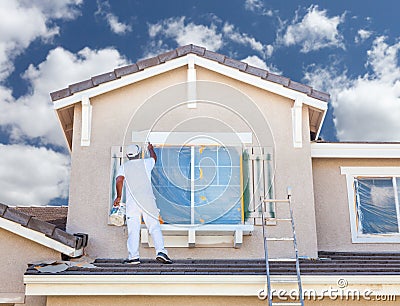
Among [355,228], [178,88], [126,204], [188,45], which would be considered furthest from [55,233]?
[355,228]

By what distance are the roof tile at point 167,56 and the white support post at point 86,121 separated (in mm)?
1644

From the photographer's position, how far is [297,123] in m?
11.1

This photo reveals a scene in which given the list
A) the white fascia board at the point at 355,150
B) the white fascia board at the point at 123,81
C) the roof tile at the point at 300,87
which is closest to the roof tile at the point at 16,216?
the white fascia board at the point at 123,81

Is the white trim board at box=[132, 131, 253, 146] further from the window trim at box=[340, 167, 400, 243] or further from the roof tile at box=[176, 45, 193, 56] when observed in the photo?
the window trim at box=[340, 167, 400, 243]

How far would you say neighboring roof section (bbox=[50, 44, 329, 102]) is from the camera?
1103 cm

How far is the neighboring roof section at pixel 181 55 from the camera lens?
1103 centimetres

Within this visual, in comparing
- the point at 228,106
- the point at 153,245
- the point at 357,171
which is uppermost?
the point at 228,106

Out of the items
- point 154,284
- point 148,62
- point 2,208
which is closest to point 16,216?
point 2,208

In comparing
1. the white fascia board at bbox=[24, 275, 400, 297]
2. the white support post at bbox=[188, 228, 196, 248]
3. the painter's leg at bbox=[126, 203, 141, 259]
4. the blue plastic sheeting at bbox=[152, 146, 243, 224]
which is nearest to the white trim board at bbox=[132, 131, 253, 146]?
the blue plastic sheeting at bbox=[152, 146, 243, 224]

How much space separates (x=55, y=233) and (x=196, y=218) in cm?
257

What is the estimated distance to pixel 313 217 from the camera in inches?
417

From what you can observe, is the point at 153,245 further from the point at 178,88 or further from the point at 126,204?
the point at 178,88

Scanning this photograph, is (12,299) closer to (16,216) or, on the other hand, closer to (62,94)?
(16,216)

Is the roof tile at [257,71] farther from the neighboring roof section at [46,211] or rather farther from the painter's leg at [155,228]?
the neighboring roof section at [46,211]
